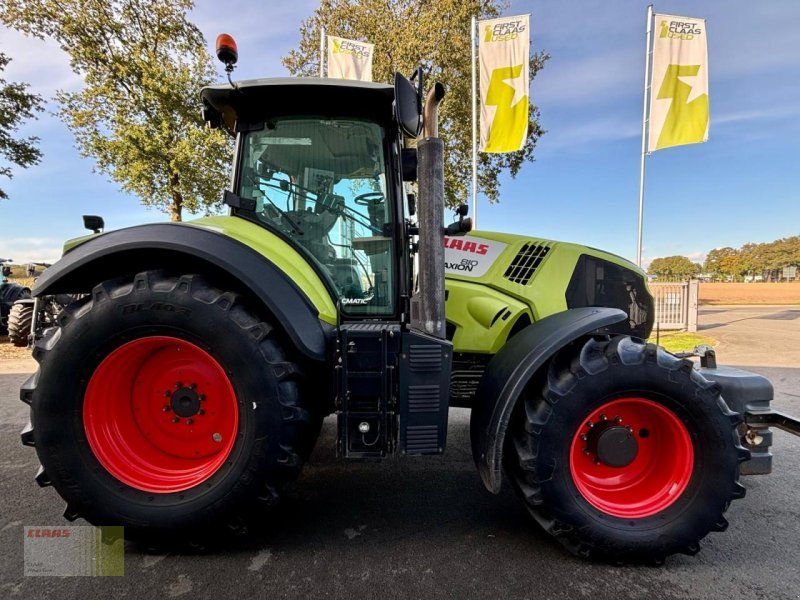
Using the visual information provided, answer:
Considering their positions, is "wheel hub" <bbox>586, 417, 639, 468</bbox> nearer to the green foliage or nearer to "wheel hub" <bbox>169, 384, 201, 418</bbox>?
"wheel hub" <bbox>169, 384, 201, 418</bbox>

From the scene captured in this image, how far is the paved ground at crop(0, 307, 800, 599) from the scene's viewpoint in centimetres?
179

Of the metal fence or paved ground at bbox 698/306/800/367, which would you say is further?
the metal fence

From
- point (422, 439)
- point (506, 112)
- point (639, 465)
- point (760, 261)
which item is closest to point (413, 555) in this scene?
point (422, 439)

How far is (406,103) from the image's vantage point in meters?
1.90

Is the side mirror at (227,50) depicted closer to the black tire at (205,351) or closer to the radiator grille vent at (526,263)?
the black tire at (205,351)

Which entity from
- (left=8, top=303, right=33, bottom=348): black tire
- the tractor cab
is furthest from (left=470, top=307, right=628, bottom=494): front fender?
(left=8, top=303, right=33, bottom=348): black tire

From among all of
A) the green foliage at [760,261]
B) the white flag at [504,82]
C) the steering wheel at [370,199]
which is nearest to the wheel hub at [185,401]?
the steering wheel at [370,199]

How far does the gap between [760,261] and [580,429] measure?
98.5 m

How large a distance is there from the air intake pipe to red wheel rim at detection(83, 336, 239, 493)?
99 cm

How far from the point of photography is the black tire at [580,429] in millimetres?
1911

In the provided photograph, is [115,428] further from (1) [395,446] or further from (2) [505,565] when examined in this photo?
(2) [505,565]

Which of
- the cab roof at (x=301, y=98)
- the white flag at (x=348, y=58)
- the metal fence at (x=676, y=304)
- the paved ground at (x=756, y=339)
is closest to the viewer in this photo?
the cab roof at (x=301, y=98)

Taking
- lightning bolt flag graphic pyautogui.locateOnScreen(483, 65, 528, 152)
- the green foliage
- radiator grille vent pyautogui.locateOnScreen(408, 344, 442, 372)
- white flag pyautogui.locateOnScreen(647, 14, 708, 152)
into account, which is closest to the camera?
radiator grille vent pyautogui.locateOnScreen(408, 344, 442, 372)

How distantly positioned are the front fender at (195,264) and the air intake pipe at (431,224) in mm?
534
